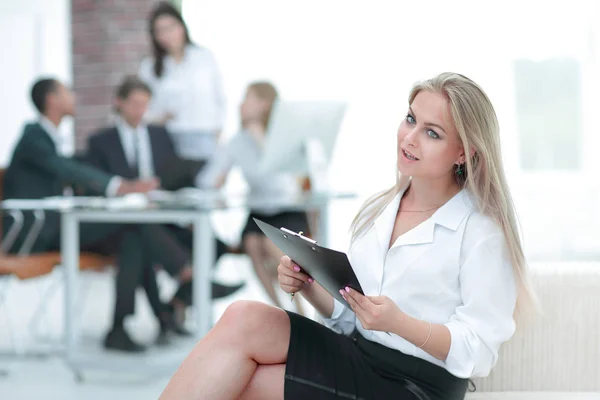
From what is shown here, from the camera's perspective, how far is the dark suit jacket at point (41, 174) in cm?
352

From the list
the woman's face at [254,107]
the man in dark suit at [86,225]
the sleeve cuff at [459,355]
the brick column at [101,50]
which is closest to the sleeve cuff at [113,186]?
the man in dark suit at [86,225]

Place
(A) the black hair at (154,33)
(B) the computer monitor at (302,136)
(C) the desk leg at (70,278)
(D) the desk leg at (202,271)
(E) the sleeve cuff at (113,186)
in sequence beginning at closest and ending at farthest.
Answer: (D) the desk leg at (202,271) < (C) the desk leg at (70,278) < (B) the computer monitor at (302,136) < (E) the sleeve cuff at (113,186) < (A) the black hair at (154,33)

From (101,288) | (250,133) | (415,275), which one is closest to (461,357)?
(415,275)

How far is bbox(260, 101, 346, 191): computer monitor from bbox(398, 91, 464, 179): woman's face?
167cm

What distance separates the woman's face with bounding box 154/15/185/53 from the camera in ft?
14.0

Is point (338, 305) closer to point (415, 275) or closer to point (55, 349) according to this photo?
point (415, 275)

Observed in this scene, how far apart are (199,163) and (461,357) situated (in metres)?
2.68

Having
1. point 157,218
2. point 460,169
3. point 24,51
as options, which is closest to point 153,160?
point 157,218

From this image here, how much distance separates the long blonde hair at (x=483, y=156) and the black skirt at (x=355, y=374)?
0.78 ft

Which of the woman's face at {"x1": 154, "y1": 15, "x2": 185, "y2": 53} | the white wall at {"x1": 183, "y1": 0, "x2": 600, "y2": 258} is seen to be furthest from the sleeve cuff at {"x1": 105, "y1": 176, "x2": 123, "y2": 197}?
the white wall at {"x1": 183, "y1": 0, "x2": 600, "y2": 258}

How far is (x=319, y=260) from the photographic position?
1381 mm

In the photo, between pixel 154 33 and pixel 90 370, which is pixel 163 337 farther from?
pixel 154 33

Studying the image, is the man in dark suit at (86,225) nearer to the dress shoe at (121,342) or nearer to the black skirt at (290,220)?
the dress shoe at (121,342)

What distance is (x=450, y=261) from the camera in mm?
1498
